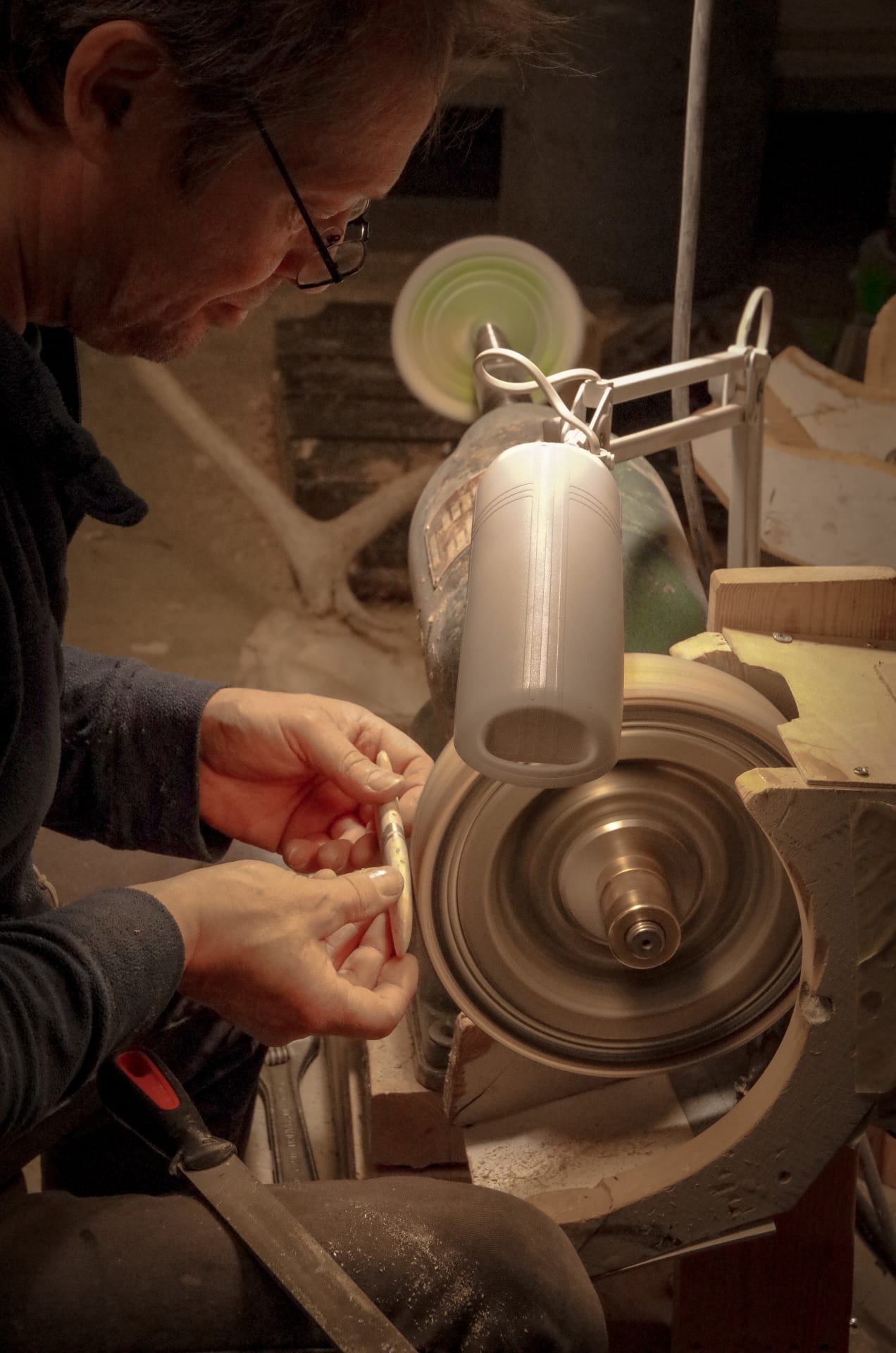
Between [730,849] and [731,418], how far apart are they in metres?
0.64

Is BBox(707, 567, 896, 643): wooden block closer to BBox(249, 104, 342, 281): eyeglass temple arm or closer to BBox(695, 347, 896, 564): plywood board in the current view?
BBox(249, 104, 342, 281): eyeglass temple arm

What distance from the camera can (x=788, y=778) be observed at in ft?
3.23

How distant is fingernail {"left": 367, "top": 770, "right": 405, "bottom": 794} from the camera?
4.25 feet

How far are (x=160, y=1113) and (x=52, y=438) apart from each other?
0.64 m

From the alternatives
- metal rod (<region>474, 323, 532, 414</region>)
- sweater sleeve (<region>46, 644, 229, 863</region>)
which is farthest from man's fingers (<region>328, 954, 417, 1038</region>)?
metal rod (<region>474, 323, 532, 414</region>)

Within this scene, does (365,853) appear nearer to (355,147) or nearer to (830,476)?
(355,147)

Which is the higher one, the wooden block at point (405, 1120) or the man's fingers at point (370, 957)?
the man's fingers at point (370, 957)

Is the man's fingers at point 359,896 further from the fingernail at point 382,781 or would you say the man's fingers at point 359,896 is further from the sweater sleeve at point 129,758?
the sweater sleeve at point 129,758

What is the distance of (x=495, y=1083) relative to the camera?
1362mm

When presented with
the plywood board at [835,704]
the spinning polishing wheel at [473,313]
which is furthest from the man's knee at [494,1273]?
the spinning polishing wheel at [473,313]

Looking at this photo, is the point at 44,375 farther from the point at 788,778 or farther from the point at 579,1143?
the point at 579,1143

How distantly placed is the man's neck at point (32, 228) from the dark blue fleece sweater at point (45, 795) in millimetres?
42

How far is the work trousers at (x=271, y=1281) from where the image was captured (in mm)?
975

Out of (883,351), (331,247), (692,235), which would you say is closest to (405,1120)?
(331,247)
